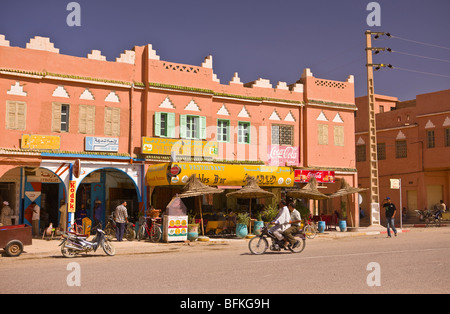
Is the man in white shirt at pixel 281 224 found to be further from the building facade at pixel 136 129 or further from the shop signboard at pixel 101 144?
the shop signboard at pixel 101 144

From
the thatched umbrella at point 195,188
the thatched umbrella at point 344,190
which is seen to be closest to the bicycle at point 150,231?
the thatched umbrella at point 195,188

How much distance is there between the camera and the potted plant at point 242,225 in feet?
73.3

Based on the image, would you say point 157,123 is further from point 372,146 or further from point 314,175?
point 372,146

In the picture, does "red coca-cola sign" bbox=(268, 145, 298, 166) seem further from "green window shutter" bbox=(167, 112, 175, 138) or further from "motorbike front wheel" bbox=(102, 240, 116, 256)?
"motorbike front wheel" bbox=(102, 240, 116, 256)

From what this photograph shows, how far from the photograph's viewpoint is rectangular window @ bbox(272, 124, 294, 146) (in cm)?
2781

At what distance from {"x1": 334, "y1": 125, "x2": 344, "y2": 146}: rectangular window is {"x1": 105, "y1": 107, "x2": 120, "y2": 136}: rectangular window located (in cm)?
1331

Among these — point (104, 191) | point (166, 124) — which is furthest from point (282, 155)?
point (104, 191)

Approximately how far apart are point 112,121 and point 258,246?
1125 centimetres

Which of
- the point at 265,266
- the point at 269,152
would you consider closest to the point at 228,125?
the point at 269,152

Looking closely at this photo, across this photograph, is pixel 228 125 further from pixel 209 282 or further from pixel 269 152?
pixel 209 282

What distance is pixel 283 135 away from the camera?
2809 cm

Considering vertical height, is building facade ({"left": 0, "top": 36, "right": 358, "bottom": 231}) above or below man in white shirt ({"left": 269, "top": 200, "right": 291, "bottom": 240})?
above

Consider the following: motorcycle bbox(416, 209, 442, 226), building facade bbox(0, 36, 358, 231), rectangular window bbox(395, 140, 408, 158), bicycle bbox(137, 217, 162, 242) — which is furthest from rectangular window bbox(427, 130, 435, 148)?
bicycle bbox(137, 217, 162, 242)
